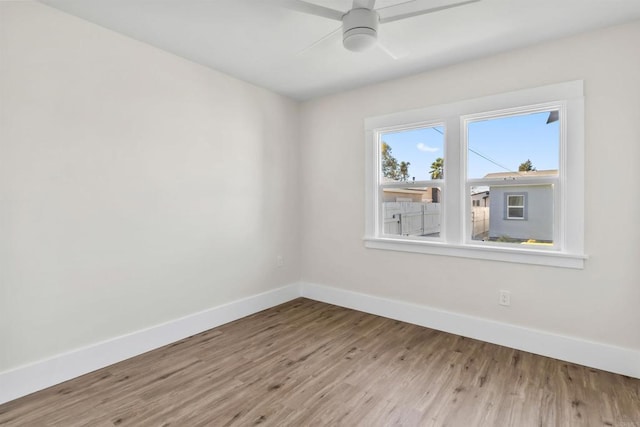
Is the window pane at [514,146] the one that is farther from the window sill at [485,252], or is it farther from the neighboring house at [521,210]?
the window sill at [485,252]

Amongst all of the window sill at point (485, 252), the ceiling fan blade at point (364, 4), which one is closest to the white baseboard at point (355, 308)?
the window sill at point (485, 252)

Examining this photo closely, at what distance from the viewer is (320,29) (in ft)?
7.84

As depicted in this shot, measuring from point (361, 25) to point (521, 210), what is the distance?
80.2 inches

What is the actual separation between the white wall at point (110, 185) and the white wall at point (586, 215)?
1.15m

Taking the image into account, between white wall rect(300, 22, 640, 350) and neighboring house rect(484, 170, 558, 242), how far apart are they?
266 mm

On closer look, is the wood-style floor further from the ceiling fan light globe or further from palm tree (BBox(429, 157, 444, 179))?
the ceiling fan light globe

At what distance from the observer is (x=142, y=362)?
251cm

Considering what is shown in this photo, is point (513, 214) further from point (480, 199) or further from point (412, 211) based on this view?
point (412, 211)

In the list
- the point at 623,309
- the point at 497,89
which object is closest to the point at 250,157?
the point at 497,89

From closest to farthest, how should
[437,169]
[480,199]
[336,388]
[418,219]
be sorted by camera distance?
[336,388]
[480,199]
[437,169]
[418,219]

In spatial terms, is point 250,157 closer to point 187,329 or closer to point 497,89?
point 187,329

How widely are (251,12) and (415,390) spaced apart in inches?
108

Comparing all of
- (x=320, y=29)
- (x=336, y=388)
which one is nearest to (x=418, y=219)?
(x=336, y=388)

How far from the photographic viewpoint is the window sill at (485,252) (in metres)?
2.54
